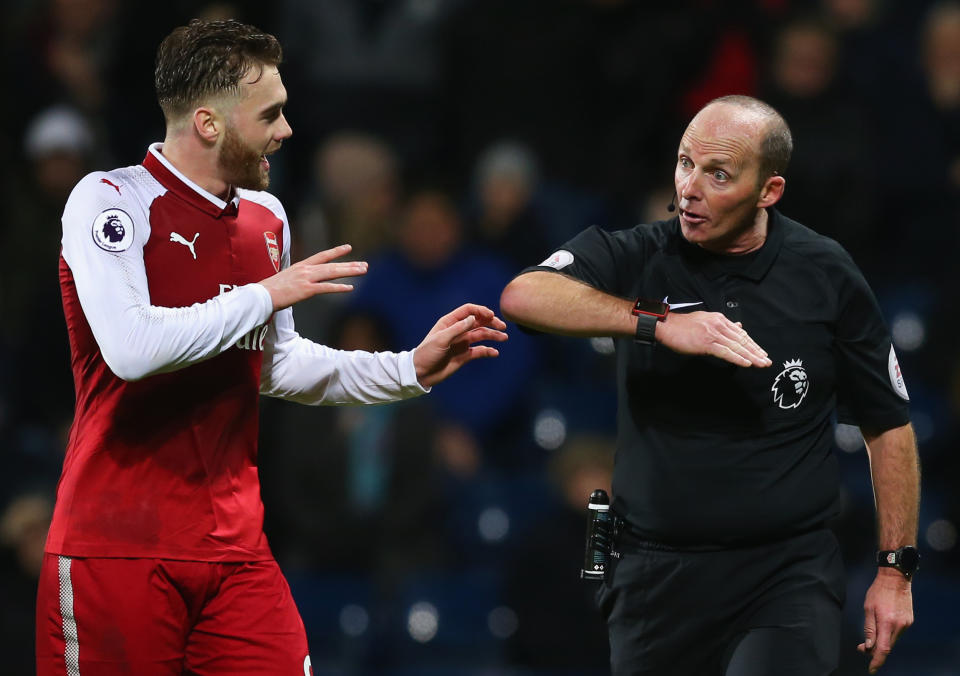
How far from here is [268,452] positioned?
7547 millimetres

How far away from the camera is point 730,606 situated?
4211 millimetres

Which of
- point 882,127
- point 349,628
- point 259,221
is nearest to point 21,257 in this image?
point 349,628

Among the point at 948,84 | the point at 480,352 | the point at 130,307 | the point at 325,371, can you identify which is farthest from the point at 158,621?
the point at 948,84

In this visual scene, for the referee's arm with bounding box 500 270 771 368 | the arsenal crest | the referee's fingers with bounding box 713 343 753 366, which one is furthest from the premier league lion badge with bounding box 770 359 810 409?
the arsenal crest

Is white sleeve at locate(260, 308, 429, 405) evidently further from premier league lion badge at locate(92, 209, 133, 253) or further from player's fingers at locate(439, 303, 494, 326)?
premier league lion badge at locate(92, 209, 133, 253)

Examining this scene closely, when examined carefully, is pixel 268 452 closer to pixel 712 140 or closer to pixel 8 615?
pixel 8 615

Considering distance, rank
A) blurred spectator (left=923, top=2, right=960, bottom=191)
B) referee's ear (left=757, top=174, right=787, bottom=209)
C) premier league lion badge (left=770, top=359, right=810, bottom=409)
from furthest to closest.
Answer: blurred spectator (left=923, top=2, right=960, bottom=191) < referee's ear (left=757, top=174, right=787, bottom=209) < premier league lion badge (left=770, top=359, right=810, bottom=409)

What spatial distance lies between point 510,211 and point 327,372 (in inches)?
176

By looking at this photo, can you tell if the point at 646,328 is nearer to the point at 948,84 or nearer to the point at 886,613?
the point at 886,613

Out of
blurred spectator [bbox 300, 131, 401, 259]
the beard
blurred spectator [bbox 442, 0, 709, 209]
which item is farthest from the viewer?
blurred spectator [bbox 442, 0, 709, 209]

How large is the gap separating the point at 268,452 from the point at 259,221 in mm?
3559

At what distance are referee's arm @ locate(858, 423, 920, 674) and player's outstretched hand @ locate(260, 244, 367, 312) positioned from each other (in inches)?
70.4

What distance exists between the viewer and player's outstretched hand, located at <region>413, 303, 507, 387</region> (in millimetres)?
4211

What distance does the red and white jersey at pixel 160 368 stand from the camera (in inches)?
142
